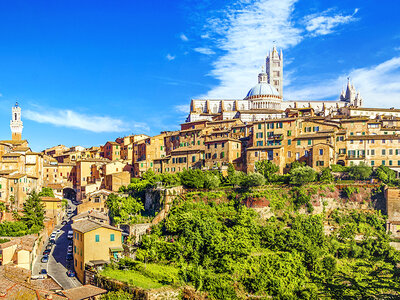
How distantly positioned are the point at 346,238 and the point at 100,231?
87.7 ft

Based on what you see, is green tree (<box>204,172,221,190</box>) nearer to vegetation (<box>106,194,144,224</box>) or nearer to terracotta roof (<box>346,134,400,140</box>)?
vegetation (<box>106,194,144,224</box>)

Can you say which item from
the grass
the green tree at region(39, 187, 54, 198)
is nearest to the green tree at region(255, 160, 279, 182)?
the grass

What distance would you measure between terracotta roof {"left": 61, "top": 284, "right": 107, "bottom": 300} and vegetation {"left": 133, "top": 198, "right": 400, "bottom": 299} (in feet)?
7.69

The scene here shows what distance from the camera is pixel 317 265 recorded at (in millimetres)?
40031

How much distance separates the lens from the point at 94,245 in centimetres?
3791

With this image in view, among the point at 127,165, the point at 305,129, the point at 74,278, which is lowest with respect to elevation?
the point at 74,278

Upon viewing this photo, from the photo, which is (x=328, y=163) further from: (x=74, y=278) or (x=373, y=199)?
(x=74, y=278)

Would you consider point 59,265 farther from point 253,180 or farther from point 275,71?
point 275,71

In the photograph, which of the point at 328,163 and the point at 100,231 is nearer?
the point at 100,231

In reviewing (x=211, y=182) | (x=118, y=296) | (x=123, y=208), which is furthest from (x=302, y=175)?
(x=118, y=296)

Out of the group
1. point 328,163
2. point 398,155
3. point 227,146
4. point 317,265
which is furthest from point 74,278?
point 398,155

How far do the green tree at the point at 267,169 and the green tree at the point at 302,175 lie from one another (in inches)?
137

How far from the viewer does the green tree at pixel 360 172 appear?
51281 mm

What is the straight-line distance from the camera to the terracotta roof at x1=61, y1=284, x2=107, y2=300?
100ft
